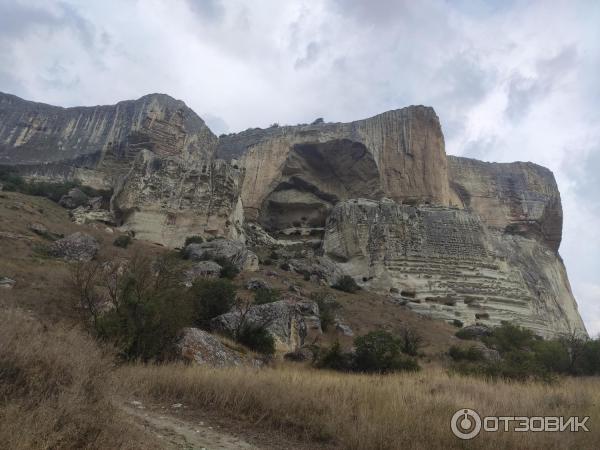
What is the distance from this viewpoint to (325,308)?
18156mm

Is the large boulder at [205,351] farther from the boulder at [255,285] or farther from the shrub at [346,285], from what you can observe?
the shrub at [346,285]

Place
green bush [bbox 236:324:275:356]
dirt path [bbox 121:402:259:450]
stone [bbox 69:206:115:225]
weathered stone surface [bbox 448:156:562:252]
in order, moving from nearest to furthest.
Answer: dirt path [bbox 121:402:259:450]
green bush [bbox 236:324:275:356]
stone [bbox 69:206:115:225]
weathered stone surface [bbox 448:156:562:252]

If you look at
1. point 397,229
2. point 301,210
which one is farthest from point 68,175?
point 397,229

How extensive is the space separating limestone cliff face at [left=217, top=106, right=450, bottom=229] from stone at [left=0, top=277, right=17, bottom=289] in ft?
85.8

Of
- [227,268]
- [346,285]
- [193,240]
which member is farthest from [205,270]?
[346,285]

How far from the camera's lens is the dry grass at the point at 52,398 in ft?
8.03

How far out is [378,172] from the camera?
37031 mm

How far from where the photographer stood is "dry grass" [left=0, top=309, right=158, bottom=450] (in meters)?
2.45

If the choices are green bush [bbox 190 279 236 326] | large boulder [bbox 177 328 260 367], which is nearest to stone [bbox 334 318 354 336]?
green bush [bbox 190 279 236 326]

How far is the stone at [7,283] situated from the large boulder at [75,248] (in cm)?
542

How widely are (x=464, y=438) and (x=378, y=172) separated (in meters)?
34.5

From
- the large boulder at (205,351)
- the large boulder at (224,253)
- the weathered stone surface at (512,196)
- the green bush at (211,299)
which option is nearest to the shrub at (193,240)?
the large boulder at (224,253)

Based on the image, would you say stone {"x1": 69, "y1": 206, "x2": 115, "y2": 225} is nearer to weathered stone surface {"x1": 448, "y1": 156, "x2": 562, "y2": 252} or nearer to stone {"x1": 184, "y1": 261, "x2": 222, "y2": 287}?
stone {"x1": 184, "y1": 261, "x2": 222, "y2": 287}

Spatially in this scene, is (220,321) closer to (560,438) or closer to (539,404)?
(539,404)
